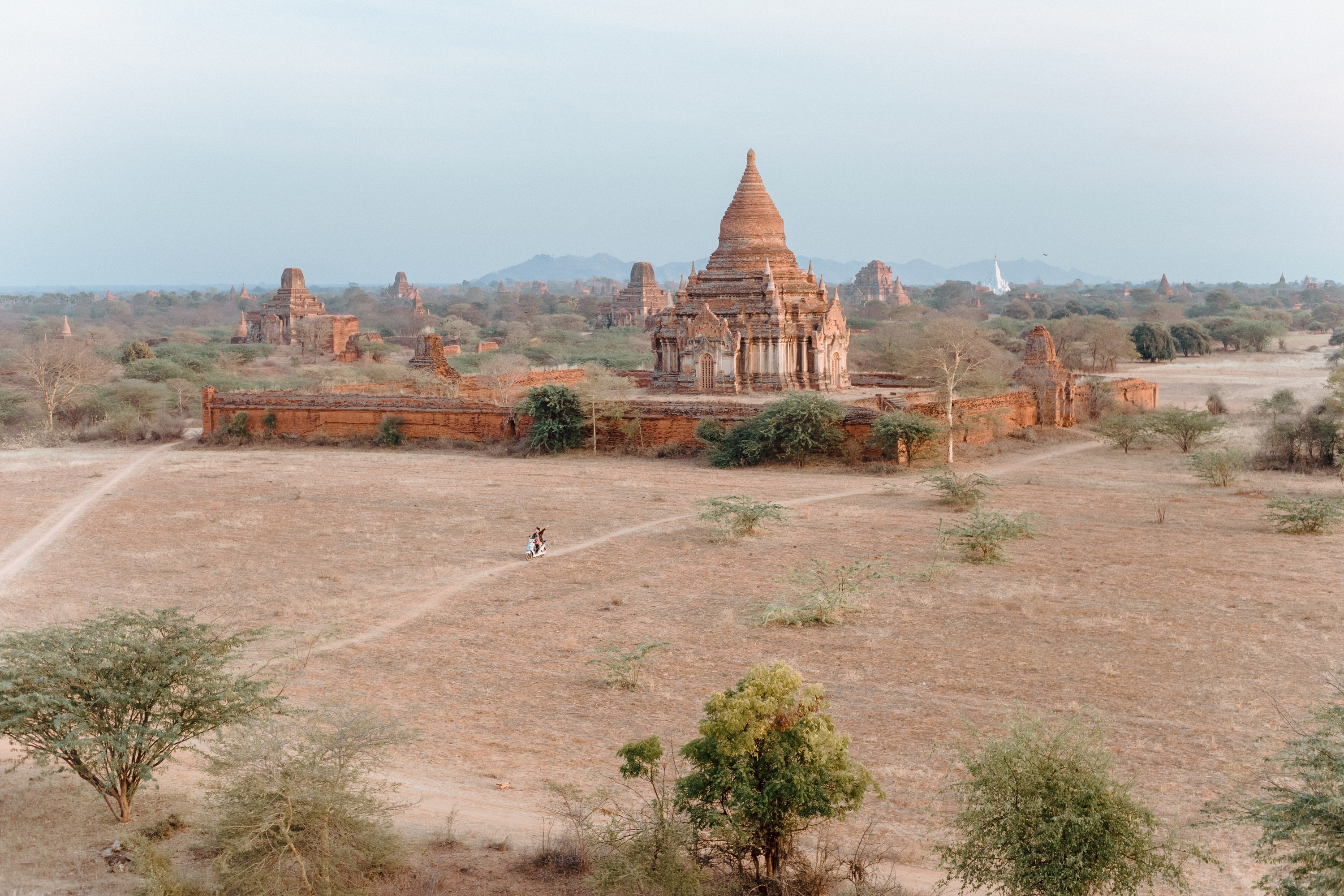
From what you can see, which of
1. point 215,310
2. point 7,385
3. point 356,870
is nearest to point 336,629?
point 356,870

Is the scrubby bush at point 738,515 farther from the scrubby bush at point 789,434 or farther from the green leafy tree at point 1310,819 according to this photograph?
the green leafy tree at point 1310,819

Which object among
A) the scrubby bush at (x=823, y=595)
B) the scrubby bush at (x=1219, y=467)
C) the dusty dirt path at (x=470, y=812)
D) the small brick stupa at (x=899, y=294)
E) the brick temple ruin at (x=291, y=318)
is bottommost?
the dusty dirt path at (x=470, y=812)

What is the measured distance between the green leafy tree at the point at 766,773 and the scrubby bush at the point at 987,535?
8.77 m

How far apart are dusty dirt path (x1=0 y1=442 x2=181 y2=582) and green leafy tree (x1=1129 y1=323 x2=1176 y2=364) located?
46.4m

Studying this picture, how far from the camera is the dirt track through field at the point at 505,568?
12188 millimetres

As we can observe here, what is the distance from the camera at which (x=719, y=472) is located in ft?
78.9

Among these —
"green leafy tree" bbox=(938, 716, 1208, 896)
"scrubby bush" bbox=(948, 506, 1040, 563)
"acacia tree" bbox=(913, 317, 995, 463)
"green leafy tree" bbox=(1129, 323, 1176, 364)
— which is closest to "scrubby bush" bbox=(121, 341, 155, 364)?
"acacia tree" bbox=(913, 317, 995, 463)

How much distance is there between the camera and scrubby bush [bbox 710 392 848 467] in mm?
24516

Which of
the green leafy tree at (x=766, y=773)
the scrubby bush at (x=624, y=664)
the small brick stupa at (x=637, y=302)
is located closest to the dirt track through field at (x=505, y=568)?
the scrubby bush at (x=624, y=664)

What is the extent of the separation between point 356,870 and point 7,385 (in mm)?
39805

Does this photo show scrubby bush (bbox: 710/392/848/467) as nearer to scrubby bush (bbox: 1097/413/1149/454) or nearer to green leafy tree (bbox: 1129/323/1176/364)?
scrubby bush (bbox: 1097/413/1149/454)

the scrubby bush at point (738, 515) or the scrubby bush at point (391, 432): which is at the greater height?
the scrubby bush at point (391, 432)

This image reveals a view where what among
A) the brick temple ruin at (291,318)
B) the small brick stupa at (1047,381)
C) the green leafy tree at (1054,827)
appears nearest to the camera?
the green leafy tree at (1054,827)

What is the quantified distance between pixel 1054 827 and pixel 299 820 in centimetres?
433
